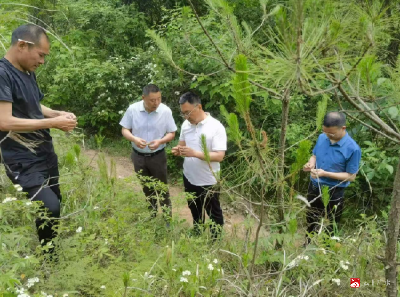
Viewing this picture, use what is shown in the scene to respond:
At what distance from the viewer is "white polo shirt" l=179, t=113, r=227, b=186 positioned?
3.30m

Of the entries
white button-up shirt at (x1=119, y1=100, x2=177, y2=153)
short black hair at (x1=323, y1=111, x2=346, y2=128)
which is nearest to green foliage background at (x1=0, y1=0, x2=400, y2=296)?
short black hair at (x1=323, y1=111, x2=346, y2=128)

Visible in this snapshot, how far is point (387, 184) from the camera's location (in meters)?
4.69

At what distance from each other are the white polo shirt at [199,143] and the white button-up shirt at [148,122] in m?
0.43

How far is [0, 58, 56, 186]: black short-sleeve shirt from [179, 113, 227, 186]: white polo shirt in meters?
1.32

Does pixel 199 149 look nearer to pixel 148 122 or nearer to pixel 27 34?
pixel 148 122

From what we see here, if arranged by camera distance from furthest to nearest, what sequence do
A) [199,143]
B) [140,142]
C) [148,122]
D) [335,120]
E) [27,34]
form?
[148,122], [140,142], [199,143], [335,120], [27,34]

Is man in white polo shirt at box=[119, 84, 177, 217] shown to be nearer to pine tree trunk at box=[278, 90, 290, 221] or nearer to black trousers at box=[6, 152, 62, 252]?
black trousers at box=[6, 152, 62, 252]

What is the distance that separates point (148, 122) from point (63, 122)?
144 cm

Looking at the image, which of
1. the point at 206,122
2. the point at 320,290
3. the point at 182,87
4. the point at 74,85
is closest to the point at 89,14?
the point at 74,85

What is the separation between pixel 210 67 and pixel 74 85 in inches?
125

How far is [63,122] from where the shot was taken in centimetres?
250

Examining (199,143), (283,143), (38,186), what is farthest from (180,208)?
(283,143)

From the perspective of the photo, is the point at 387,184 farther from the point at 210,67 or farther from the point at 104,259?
the point at 104,259

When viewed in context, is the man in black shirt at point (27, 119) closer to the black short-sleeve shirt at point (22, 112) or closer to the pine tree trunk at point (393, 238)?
the black short-sleeve shirt at point (22, 112)
